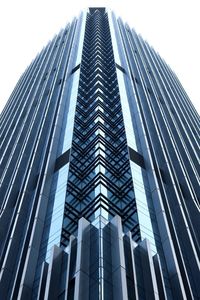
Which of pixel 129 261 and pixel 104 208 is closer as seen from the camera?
pixel 129 261

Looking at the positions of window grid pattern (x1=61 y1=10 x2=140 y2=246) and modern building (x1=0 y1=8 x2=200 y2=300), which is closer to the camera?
modern building (x1=0 y1=8 x2=200 y2=300)

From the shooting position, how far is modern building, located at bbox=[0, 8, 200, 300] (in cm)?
3175

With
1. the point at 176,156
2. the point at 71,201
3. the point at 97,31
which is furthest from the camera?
the point at 97,31

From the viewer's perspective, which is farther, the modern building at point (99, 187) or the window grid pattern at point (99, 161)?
the window grid pattern at point (99, 161)

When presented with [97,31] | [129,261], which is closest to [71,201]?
[129,261]

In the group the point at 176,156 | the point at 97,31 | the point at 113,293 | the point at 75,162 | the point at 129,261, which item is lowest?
the point at 113,293

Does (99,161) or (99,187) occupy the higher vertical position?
(99,161)

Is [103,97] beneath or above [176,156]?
above

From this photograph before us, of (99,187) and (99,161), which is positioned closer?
(99,187)

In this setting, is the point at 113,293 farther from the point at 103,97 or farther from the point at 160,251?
the point at 103,97

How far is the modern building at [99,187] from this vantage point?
3175 cm

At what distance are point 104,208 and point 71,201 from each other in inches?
153

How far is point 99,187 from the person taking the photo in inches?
1697

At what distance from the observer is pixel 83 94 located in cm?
7156
